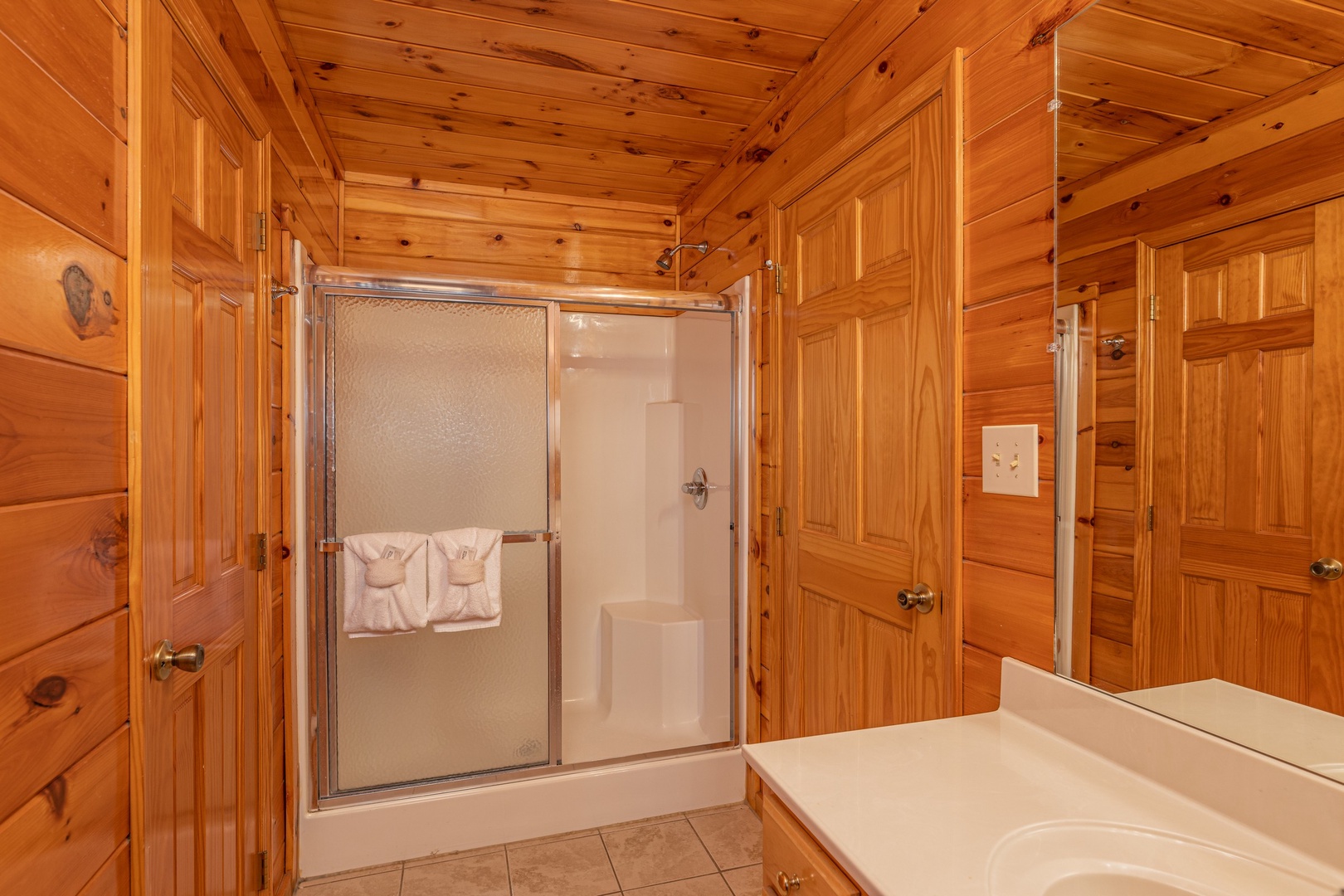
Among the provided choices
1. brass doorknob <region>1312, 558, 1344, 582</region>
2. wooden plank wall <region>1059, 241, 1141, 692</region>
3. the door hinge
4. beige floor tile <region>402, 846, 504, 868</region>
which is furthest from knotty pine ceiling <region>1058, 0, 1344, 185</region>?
beige floor tile <region>402, 846, 504, 868</region>

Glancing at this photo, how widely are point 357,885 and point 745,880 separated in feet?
3.59

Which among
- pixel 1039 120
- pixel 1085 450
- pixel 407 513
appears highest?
pixel 1039 120

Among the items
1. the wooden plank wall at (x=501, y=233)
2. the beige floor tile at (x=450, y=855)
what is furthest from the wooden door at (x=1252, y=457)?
the wooden plank wall at (x=501, y=233)

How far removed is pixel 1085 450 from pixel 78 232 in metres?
1.39

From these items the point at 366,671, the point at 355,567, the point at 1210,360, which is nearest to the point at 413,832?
the point at 366,671

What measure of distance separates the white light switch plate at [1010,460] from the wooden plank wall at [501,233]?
5.92ft

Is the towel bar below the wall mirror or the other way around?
below

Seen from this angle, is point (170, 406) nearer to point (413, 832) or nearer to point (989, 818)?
point (989, 818)

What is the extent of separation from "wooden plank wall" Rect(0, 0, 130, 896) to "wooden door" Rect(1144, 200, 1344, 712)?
53.2 inches

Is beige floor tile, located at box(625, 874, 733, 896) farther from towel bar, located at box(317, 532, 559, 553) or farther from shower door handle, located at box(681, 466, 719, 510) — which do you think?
shower door handle, located at box(681, 466, 719, 510)

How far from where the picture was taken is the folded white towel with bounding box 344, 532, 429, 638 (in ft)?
6.49

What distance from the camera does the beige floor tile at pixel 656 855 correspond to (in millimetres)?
1979

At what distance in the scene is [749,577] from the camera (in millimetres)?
2346

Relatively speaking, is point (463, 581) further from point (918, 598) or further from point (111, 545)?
point (918, 598)
